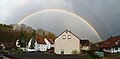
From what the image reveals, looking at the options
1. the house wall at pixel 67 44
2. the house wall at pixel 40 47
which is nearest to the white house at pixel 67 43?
the house wall at pixel 67 44

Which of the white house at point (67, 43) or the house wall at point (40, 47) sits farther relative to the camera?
the house wall at point (40, 47)

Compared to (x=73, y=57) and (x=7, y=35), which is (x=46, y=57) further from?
(x=7, y=35)

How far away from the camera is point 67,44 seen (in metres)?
50.9

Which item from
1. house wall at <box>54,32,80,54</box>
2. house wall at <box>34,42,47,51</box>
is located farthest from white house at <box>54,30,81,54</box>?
house wall at <box>34,42,47,51</box>

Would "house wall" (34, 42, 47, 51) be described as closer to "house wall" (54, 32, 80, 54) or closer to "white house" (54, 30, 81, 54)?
"house wall" (54, 32, 80, 54)

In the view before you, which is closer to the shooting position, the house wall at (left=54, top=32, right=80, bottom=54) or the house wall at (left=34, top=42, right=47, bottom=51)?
the house wall at (left=54, top=32, right=80, bottom=54)

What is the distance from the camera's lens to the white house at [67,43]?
5038cm

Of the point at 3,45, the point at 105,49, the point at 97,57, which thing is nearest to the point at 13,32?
the point at 3,45

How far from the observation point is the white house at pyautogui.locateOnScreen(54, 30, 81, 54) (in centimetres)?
5038

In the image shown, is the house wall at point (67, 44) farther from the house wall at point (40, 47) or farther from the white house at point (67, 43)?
the house wall at point (40, 47)

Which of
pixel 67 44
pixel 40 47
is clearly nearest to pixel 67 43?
pixel 67 44

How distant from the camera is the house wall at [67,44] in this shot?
165ft

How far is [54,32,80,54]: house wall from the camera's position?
5037 centimetres

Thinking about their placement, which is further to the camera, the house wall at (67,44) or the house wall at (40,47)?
the house wall at (40,47)
